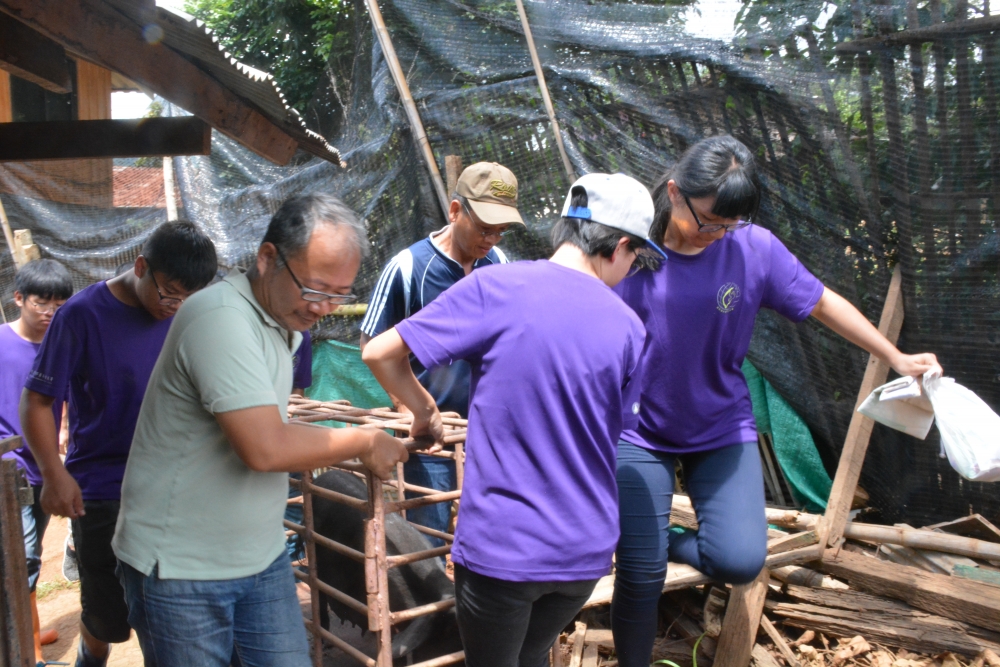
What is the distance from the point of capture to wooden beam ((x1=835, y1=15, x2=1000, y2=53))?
3.82 metres

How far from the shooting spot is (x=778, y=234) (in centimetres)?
462

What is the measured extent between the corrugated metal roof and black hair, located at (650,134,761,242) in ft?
5.29

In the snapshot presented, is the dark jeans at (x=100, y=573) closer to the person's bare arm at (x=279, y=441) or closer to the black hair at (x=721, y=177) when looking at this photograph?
the person's bare arm at (x=279, y=441)

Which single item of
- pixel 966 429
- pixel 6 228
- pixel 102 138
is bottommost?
pixel 966 429

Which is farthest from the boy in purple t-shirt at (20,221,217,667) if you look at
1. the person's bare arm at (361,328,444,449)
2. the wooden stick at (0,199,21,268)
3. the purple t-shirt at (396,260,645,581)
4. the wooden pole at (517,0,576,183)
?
the wooden stick at (0,199,21,268)

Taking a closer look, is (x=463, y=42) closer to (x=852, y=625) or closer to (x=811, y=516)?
(x=811, y=516)

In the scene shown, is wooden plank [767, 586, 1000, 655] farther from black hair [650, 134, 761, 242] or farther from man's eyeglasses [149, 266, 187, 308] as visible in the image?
man's eyeglasses [149, 266, 187, 308]

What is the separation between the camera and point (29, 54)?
2.87 m

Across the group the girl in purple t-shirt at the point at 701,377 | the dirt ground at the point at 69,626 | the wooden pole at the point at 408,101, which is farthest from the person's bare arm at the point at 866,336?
the wooden pole at the point at 408,101

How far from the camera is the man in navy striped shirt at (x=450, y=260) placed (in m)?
3.43

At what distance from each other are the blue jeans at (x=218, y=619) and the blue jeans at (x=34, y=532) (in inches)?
80.0

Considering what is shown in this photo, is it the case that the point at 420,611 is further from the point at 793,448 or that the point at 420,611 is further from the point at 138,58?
the point at 793,448

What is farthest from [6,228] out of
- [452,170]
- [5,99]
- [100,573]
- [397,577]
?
[397,577]

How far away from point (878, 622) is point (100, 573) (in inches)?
139
